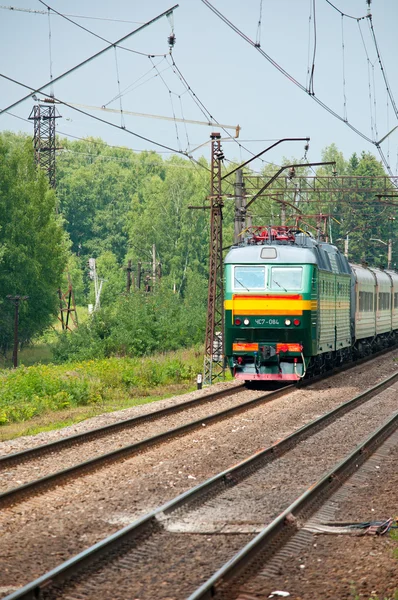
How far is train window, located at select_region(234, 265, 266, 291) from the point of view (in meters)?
20.5

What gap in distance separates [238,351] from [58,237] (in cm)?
3091

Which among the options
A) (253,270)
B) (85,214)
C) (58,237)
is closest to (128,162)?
(85,214)

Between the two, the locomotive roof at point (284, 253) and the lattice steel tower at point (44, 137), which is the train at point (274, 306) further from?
the lattice steel tower at point (44, 137)

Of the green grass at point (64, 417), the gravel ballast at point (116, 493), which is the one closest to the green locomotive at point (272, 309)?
the green grass at point (64, 417)

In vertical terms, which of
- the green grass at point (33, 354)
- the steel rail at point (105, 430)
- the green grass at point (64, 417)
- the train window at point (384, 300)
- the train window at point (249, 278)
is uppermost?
the train window at point (249, 278)

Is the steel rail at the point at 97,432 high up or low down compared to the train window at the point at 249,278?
down

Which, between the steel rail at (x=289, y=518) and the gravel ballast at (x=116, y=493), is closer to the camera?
the steel rail at (x=289, y=518)

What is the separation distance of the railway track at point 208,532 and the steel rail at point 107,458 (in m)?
1.76

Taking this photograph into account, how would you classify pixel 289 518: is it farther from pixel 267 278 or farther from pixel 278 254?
pixel 278 254

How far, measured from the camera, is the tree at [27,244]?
47.8m

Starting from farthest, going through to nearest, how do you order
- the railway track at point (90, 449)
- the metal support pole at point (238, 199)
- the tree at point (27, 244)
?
1. the tree at point (27, 244)
2. the metal support pole at point (238, 199)
3. the railway track at point (90, 449)

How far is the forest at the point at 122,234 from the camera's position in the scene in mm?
34625

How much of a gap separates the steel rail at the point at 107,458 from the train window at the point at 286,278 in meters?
3.80

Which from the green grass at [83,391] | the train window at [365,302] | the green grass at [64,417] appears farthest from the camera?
the train window at [365,302]
